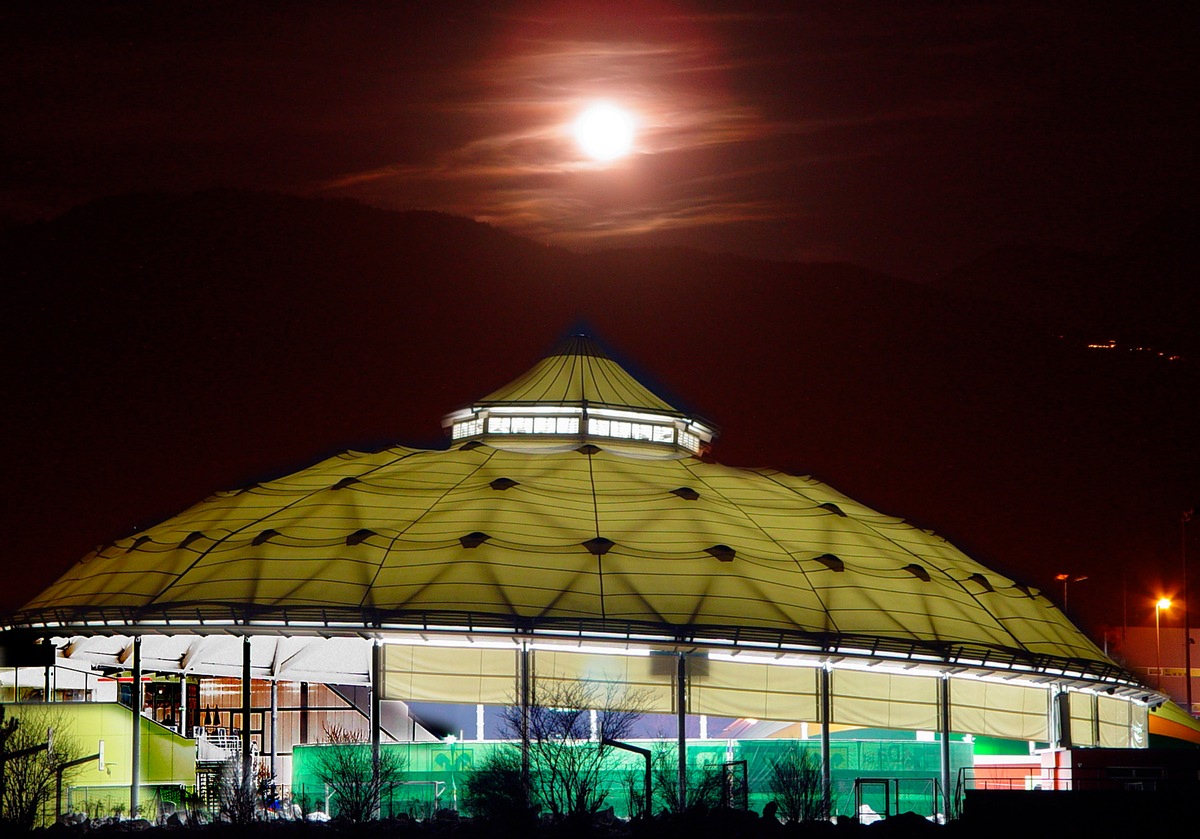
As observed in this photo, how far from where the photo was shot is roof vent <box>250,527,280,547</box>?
7031 cm

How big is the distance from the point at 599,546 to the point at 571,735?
10.4 m

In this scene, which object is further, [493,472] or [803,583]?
[493,472]

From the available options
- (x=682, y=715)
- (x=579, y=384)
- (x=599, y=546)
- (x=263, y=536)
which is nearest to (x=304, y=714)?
(x=579, y=384)

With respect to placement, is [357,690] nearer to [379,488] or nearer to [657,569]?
[379,488]

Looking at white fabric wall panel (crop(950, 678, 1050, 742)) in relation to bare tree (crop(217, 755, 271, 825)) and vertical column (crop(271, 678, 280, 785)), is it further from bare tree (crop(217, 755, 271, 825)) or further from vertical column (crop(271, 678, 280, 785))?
vertical column (crop(271, 678, 280, 785))

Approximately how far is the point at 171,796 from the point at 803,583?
28.1m

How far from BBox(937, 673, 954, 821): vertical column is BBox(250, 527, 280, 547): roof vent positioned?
27847 mm

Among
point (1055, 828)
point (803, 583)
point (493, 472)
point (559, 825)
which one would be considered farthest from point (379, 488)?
point (1055, 828)

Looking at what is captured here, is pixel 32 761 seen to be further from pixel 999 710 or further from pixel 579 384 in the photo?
pixel 999 710

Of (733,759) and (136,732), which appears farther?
(733,759)

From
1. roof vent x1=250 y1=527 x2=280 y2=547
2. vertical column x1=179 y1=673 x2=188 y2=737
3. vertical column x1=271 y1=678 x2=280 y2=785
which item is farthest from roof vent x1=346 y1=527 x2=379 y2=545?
vertical column x1=179 y1=673 x2=188 y2=737

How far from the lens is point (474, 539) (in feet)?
224

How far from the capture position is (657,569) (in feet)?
224

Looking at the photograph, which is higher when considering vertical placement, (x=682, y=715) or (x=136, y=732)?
(x=682, y=715)
